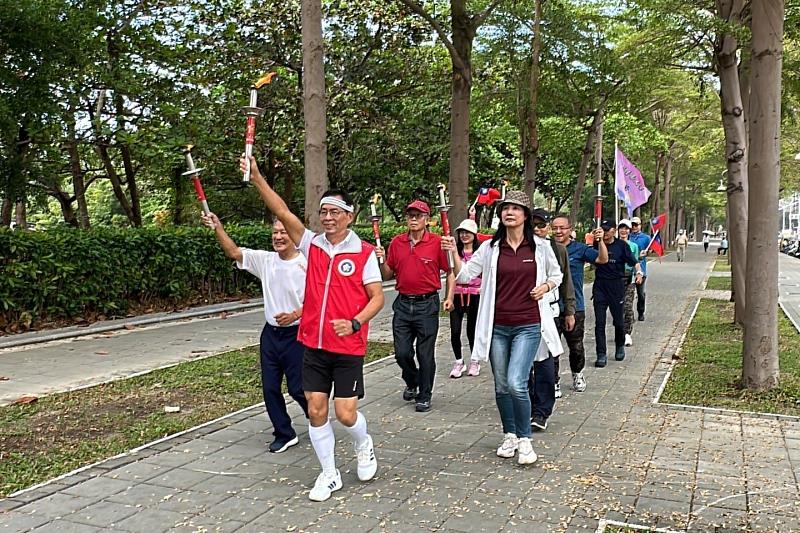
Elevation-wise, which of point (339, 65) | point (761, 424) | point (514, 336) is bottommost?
point (761, 424)

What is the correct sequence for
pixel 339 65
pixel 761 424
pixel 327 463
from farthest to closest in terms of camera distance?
pixel 339 65 < pixel 761 424 < pixel 327 463

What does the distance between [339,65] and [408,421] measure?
1797 centimetres

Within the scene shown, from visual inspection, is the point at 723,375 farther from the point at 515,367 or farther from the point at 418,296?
the point at 515,367

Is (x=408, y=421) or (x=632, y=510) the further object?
(x=408, y=421)

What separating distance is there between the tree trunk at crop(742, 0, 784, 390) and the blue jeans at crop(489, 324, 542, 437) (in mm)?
3262

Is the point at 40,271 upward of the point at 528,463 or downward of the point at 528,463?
upward

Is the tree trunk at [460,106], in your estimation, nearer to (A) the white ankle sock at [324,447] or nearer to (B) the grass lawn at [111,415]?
(B) the grass lawn at [111,415]

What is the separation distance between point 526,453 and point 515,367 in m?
0.61

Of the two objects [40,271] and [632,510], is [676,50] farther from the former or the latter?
[40,271]

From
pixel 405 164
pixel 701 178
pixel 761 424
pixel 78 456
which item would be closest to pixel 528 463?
pixel 761 424

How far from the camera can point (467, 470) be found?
220 inches

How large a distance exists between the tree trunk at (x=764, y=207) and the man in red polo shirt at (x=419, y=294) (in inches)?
125

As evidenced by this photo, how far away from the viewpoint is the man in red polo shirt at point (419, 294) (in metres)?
7.43

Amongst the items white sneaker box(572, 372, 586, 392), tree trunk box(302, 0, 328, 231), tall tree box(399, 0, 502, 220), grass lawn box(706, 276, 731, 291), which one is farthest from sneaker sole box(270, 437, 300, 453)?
grass lawn box(706, 276, 731, 291)
